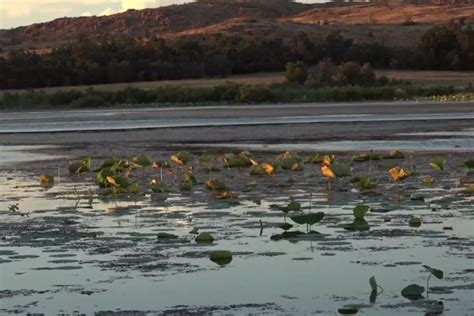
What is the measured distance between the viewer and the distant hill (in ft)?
355

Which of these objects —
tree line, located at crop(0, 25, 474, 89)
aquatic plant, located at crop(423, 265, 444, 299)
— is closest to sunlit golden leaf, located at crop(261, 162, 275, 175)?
aquatic plant, located at crop(423, 265, 444, 299)

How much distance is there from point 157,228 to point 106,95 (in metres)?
42.3

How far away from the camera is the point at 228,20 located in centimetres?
12756

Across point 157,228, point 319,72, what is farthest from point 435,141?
point 319,72

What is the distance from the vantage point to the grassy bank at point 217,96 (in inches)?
2028

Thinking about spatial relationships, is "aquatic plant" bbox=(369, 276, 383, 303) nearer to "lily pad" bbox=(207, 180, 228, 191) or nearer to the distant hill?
"lily pad" bbox=(207, 180, 228, 191)

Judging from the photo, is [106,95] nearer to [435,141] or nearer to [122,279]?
[435,141]

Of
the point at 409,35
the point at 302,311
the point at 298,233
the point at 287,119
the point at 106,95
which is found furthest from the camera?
the point at 409,35

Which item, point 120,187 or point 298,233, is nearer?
point 298,233

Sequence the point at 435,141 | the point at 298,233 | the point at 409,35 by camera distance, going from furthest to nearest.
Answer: the point at 409,35 < the point at 435,141 < the point at 298,233

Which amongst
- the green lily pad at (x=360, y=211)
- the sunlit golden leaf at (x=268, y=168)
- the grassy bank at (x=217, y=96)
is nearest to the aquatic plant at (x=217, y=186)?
the sunlit golden leaf at (x=268, y=168)

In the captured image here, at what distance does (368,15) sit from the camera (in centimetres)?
13400

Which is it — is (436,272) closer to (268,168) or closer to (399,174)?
(399,174)

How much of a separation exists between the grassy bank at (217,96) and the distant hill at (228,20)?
45.7 metres
